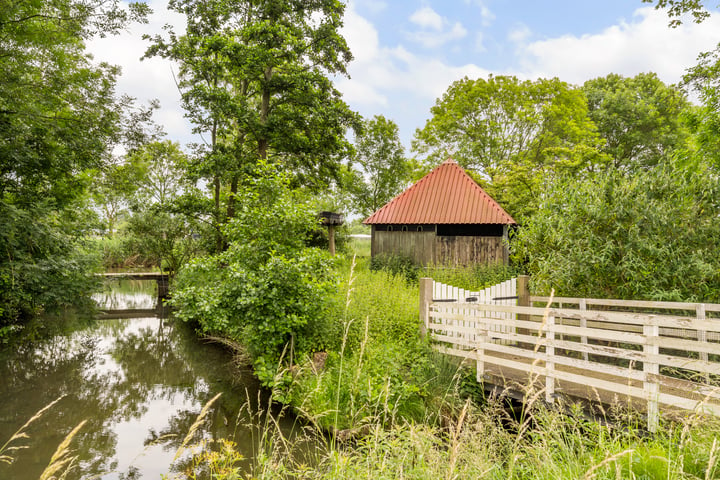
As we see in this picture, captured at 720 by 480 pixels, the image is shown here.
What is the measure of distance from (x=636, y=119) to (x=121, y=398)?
101ft

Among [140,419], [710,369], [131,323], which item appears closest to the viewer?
[710,369]

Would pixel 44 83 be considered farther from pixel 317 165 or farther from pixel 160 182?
pixel 160 182

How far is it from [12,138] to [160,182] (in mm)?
26779

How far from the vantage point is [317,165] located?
16.4 metres

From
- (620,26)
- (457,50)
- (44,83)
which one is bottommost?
(44,83)

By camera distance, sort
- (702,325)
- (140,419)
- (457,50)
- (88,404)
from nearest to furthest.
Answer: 1. (702,325)
2. (140,419)
3. (88,404)
4. (457,50)

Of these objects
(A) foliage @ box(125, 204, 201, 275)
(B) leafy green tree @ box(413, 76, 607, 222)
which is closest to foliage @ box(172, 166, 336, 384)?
(A) foliage @ box(125, 204, 201, 275)

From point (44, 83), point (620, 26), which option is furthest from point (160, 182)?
point (620, 26)

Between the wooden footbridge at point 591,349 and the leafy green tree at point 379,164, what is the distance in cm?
2042

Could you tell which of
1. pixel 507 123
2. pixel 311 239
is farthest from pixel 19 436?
pixel 507 123

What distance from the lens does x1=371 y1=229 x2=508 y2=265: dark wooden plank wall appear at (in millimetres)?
15680

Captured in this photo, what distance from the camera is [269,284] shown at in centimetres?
695

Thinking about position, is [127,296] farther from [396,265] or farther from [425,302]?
[425,302]

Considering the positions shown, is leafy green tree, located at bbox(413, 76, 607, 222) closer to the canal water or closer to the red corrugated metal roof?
the red corrugated metal roof
